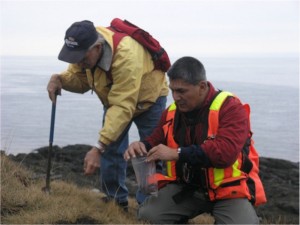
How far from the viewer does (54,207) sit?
5.34m

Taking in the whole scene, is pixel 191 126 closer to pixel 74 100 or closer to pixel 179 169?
pixel 179 169

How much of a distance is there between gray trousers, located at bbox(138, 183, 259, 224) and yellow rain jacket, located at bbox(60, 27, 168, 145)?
64 cm

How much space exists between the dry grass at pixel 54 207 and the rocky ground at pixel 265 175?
2.09 meters

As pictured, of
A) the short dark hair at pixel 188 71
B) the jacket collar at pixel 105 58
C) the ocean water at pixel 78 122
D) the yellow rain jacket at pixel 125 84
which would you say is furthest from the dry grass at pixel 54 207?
the ocean water at pixel 78 122

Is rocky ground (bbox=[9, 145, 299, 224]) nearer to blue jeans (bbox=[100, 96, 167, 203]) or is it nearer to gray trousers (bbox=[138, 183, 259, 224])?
blue jeans (bbox=[100, 96, 167, 203])

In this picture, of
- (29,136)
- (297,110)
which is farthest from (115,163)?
(297,110)

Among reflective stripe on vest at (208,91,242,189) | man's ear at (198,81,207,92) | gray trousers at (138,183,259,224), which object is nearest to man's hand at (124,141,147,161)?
gray trousers at (138,183,259,224)

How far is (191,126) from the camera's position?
445 centimetres

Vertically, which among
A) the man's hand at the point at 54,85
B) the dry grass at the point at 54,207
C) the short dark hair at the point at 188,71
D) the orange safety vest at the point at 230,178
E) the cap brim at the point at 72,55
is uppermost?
the cap brim at the point at 72,55

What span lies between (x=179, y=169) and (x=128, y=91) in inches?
33.5

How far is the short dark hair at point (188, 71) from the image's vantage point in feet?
14.1

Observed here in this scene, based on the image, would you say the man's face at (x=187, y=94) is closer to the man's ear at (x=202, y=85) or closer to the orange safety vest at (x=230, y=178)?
the man's ear at (x=202, y=85)

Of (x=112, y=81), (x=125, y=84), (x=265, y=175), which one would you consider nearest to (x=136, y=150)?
(x=125, y=84)

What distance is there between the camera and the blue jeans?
562 centimetres
